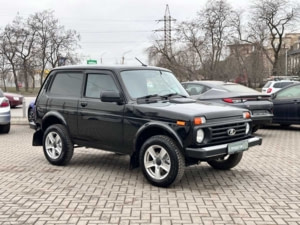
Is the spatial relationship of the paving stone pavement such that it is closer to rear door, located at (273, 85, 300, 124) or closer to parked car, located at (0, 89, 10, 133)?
parked car, located at (0, 89, 10, 133)

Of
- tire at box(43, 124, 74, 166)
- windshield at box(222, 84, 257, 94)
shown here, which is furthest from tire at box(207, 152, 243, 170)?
windshield at box(222, 84, 257, 94)

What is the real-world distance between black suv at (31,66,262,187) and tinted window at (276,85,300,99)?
6580 millimetres

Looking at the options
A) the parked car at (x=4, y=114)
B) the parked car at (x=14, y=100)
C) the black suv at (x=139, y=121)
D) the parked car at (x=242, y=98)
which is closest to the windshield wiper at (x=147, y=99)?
the black suv at (x=139, y=121)

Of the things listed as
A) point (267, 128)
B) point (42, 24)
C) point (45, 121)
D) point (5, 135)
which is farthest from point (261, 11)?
point (45, 121)

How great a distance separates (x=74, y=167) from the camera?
742cm

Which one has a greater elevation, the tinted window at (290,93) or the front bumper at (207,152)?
the tinted window at (290,93)

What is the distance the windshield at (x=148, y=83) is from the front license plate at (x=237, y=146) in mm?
1445

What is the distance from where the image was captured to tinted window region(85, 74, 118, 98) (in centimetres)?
669

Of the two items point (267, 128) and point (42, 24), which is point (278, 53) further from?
point (267, 128)

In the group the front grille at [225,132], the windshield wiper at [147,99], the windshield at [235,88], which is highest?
the windshield at [235,88]

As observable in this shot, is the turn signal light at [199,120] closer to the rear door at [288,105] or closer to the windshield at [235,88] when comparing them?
the windshield at [235,88]

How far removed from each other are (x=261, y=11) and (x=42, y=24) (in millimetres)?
27013

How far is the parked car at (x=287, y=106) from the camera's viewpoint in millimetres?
12320

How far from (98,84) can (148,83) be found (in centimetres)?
86
